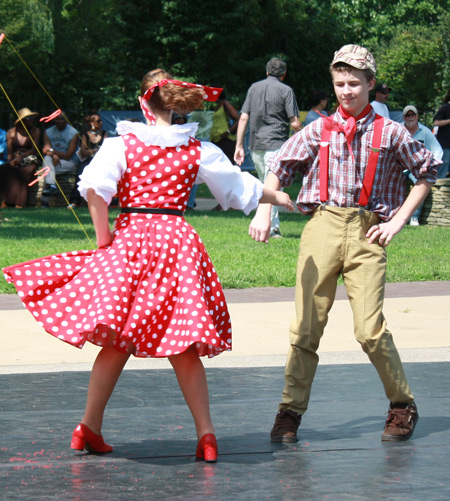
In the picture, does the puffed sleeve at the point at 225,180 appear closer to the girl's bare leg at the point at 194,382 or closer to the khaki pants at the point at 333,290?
the khaki pants at the point at 333,290

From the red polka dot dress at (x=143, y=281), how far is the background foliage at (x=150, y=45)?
92.9ft

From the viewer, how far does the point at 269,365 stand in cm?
648

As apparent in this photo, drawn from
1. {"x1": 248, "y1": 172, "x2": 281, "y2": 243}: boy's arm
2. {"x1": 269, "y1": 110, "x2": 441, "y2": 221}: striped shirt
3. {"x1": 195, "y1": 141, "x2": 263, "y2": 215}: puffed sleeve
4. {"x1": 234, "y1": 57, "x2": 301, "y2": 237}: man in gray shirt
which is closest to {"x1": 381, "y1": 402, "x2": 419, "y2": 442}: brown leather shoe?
{"x1": 269, "y1": 110, "x2": 441, "y2": 221}: striped shirt

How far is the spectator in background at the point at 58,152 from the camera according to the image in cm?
1830

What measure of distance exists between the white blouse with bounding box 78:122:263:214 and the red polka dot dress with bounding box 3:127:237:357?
3 cm

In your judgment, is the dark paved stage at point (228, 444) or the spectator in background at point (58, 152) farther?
the spectator in background at point (58, 152)

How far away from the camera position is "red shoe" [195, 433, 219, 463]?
172 inches

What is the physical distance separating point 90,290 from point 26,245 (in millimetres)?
7759

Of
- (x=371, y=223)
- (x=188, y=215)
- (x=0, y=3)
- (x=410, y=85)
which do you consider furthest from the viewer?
(x=410, y=85)

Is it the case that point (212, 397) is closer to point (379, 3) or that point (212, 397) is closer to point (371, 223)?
point (371, 223)

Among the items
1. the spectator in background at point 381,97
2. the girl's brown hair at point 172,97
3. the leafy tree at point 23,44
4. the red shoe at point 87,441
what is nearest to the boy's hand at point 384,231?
the girl's brown hair at point 172,97

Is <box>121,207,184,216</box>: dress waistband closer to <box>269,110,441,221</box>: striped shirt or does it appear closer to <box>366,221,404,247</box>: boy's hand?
<box>269,110,441,221</box>: striped shirt

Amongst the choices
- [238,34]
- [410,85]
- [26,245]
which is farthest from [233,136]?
[410,85]

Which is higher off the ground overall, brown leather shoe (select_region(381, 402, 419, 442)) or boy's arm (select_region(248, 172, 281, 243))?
boy's arm (select_region(248, 172, 281, 243))
